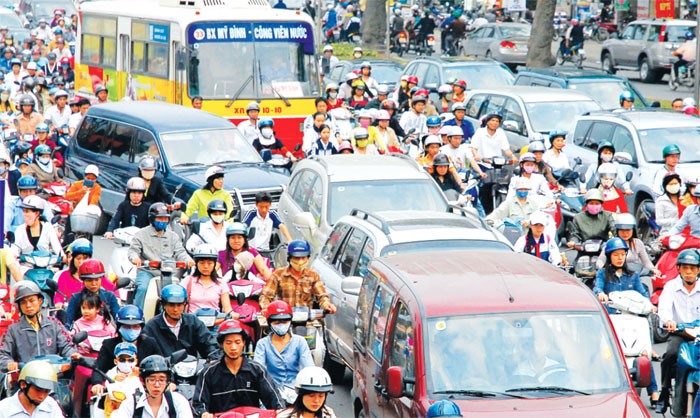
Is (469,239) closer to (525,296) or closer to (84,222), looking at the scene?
(525,296)

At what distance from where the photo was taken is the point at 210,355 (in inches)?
414

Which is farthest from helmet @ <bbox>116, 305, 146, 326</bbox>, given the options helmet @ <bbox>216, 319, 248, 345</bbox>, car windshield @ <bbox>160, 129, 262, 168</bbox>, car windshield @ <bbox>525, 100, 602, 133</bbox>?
car windshield @ <bbox>525, 100, 602, 133</bbox>

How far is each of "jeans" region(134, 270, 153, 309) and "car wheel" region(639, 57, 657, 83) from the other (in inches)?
1129

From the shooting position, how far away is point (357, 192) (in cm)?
1514

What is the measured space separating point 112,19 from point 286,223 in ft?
43.4

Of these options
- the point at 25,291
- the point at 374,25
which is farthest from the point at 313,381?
the point at 374,25

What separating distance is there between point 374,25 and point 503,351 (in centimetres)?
4392

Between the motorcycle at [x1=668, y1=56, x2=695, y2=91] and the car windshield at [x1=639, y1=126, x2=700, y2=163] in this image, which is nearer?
the car windshield at [x1=639, y1=126, x2=700, y2=163]

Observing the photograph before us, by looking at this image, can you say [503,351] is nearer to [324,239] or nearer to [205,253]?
[205,253]

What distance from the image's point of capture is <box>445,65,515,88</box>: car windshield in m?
28.9

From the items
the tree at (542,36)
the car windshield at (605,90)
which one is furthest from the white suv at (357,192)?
the tree at (542,36)

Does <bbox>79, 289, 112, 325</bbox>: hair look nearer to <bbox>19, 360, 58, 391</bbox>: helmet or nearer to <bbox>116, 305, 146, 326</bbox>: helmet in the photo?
<bbox>116, 305, 146, 326</bbox>: helmet

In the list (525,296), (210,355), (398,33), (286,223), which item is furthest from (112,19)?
(398,33)

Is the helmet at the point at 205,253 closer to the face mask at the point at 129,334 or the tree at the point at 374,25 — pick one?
the face mask at the point at 129,334
